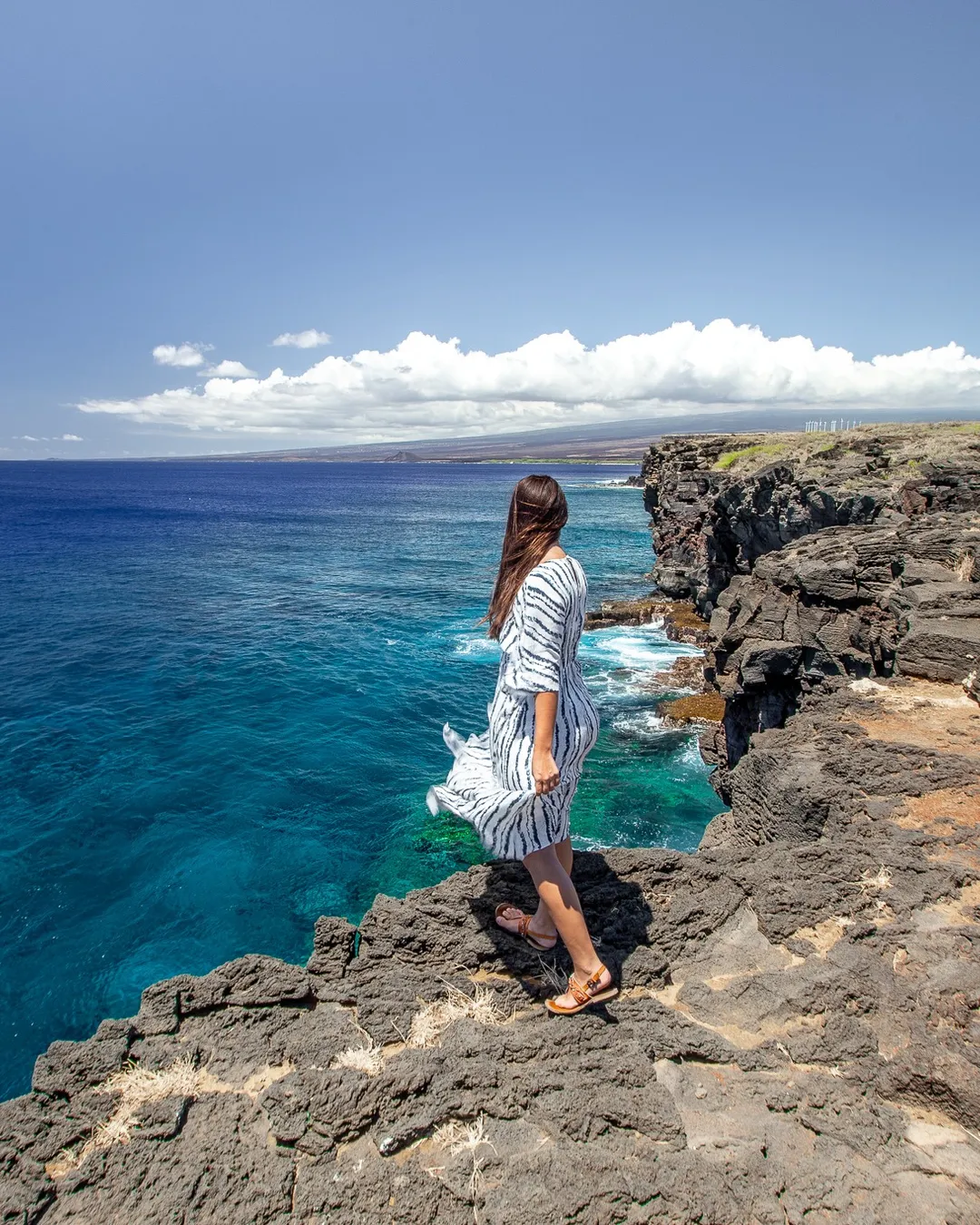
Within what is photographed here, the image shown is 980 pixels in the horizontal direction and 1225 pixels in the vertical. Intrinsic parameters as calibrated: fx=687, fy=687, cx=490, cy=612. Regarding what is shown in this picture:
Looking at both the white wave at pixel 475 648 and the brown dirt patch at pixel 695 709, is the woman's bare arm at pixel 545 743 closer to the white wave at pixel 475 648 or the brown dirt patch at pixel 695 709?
the brown dirt patch at pixel 695 709

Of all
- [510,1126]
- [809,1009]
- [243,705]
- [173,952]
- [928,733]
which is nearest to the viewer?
[510,1126]

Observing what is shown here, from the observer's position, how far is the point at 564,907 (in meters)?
4.60

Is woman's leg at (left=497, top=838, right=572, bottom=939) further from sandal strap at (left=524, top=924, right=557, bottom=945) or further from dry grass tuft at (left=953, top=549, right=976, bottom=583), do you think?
dry grass tuft at (left=953, top=549, right=976, bottom=583)

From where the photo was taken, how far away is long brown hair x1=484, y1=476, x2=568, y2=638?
15.0 ft

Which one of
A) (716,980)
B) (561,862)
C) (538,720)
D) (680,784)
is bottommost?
(680,784)

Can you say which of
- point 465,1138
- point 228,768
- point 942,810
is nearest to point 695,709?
point 228,768

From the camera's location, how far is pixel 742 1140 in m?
3.76

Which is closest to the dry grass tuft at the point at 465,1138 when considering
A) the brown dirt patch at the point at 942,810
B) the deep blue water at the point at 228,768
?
the brown dirt patch at the point at 942,810

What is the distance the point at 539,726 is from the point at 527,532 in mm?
1289

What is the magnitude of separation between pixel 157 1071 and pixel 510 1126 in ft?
7.48

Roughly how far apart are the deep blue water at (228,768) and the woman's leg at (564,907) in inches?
526

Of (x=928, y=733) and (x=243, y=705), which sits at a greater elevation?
(x=928, y=733)

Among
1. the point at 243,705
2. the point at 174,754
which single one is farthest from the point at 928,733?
the point at 243,705

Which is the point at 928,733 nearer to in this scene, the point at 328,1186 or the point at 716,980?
the point at 716,980
